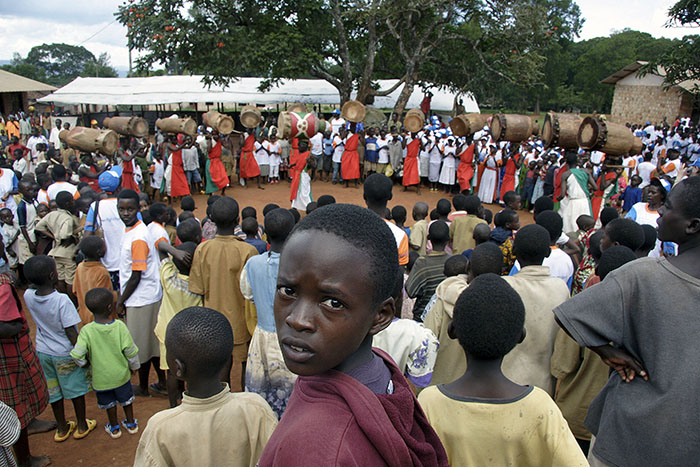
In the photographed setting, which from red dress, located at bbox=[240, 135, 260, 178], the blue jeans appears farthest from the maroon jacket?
the blue jeans

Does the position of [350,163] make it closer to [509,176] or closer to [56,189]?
[509,176]

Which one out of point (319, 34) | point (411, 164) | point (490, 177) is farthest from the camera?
point (319, 34)

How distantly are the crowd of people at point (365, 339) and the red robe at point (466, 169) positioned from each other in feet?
21.2

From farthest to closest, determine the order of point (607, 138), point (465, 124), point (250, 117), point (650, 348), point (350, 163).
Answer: point (350, 163) → point (250, 117) → point (465, 124) → point (607, 138) → point (650, 348)

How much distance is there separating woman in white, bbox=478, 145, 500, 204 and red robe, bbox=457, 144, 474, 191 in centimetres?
31

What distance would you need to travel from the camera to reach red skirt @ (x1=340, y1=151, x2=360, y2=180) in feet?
43.0

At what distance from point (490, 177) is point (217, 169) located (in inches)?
261

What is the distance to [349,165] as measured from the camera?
13.1 meters

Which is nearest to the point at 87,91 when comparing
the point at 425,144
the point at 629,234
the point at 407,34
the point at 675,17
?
the point at 407,34

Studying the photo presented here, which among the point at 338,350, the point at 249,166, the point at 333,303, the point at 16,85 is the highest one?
the point at 16,85

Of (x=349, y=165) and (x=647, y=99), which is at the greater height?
(x=647, y=99)

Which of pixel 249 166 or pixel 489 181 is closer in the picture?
pixel 489 181

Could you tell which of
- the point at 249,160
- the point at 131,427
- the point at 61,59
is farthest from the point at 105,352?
the point at 61,59

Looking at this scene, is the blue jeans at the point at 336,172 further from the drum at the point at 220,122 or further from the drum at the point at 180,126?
the drum at the point at 180,126
